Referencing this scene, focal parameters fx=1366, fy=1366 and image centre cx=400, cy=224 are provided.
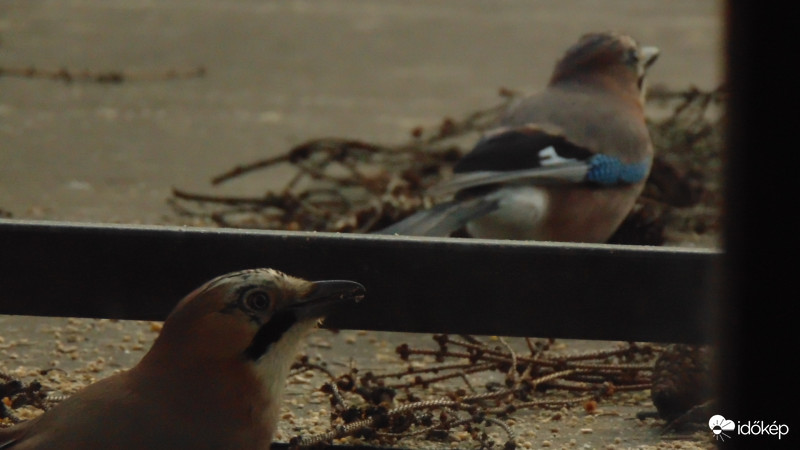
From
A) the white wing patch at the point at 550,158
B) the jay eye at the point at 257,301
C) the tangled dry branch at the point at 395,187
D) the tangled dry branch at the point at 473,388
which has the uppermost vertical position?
the white wing patch at the point at 550,158

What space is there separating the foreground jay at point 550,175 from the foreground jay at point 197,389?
6.37ft

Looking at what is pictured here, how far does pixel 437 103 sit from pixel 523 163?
3.46 meters

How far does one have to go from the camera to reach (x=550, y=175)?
4598mm

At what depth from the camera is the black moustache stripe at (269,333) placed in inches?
96.3

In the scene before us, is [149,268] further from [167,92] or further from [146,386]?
[167,92]

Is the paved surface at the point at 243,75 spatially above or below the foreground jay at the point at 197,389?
above

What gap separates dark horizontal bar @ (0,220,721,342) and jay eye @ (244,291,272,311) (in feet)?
1.10

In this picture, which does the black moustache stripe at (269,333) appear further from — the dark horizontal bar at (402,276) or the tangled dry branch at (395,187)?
the tangled dry branch at (395,187)

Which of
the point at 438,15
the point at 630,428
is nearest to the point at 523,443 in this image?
the point at 630,428

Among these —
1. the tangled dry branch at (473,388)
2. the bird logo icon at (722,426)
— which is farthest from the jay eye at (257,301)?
the bird logo icon at (722,426)

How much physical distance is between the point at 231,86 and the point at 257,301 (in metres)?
6.16

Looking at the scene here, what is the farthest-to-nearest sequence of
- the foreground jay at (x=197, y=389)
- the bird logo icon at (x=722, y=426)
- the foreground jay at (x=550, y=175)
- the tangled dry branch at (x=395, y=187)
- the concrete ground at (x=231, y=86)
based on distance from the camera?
the tangled dry branch at (x=395, y=187) → the foreground jay at (x=550, y=175) → the concrete ground at (x=231, y=86) → the foreground jay at (x=197, y=389) → the bird logo icon at (x=722, y=426)

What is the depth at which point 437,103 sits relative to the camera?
798cm

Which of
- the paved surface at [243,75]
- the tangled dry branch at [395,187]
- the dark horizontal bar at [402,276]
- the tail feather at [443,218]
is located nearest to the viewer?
the dark horizontal bar at [402,276]
